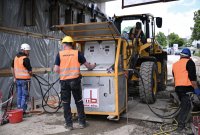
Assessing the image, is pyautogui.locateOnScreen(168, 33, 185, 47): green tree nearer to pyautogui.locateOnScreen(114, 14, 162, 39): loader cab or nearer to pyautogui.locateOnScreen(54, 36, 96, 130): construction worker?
pyautogui.locateOnScreen(114, 14, 162, 39): loader cab

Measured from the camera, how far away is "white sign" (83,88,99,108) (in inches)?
259

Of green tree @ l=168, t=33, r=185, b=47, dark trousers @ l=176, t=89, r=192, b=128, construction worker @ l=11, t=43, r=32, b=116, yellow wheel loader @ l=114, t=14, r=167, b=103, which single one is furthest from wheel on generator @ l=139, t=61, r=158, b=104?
green tree @ l=168, t=33, r=185, b=47

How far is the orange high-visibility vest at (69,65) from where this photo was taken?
612 centimetres

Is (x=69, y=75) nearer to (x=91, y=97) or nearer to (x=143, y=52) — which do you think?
(x=91, y=97)

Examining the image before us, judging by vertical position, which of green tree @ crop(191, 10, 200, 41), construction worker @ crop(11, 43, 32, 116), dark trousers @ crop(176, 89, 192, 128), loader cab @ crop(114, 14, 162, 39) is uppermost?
green tree @ crop(191, 10, 200, 41)

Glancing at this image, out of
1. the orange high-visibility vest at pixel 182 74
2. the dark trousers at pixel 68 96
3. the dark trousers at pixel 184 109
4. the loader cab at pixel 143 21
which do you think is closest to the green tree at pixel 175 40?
the loader cab at pixel 143 21

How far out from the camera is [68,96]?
6199 millimetres

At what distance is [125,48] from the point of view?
7.20m

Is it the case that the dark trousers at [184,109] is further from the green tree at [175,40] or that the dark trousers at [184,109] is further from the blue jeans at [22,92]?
the green tree at [175,40]

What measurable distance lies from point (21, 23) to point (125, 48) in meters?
4.18

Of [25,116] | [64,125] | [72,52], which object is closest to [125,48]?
[72,52]

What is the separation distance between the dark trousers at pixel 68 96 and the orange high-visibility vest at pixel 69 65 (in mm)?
117

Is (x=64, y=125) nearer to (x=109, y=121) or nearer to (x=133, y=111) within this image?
(x=109, y=121)

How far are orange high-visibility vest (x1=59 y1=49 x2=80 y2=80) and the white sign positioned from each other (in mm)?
668
